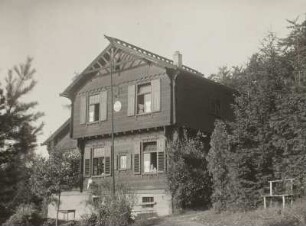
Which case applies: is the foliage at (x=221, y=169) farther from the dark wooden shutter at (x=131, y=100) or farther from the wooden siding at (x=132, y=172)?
the dark wooden shutter at (x=131, y=100)

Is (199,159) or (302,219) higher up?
(199,159)

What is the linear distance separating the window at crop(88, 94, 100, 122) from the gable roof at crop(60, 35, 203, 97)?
179 centimetres

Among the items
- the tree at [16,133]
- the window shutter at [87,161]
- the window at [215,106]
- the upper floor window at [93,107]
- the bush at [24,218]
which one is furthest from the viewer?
the window shutter at [87,161]

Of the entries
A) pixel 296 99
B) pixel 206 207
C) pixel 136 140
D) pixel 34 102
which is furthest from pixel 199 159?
pixel 34 102

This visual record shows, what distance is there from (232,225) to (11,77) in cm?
1295

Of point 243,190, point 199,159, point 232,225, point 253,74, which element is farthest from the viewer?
point 199,159

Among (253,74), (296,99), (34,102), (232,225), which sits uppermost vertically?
(253,74)

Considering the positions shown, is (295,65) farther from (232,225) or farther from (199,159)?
(232,225)

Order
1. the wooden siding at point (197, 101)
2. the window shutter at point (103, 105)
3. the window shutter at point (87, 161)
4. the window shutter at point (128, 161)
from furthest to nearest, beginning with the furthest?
the window shutter at point (87, 161)
the window shutter at point (103, 105)
the window shutter at point (128, 161)
the wooden siding at point (197, 101)

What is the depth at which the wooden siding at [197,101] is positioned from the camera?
2752 cm

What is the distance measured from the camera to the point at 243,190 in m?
21.0

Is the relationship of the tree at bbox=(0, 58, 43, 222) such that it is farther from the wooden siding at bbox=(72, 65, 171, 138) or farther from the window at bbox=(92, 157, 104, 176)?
the window at bbox=(92, 157, 104, 176)

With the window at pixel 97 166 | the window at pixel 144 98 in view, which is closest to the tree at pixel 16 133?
the window at pixel 144 98

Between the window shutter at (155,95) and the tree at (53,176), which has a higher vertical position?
the window shutter at (155,95)
